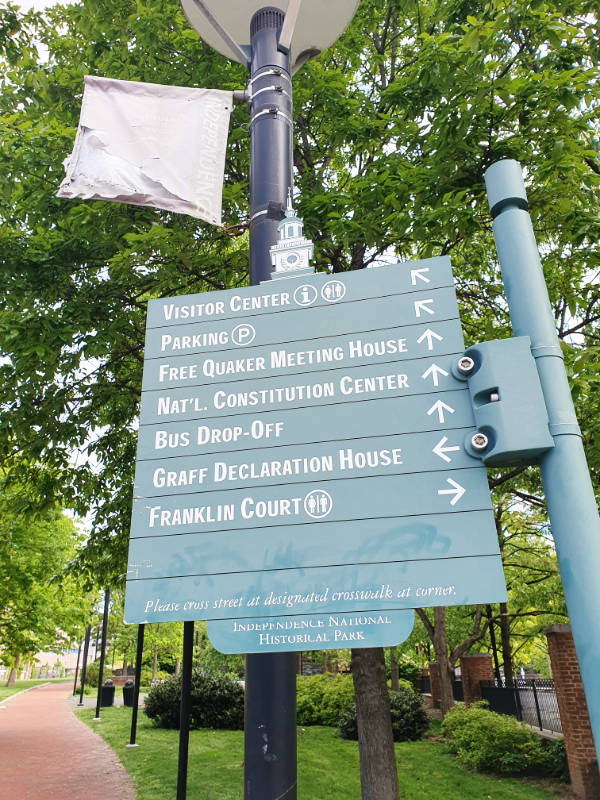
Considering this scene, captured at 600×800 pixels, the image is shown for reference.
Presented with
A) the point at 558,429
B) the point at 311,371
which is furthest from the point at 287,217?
the point at 558,429

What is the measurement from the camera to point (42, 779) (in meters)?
11.4

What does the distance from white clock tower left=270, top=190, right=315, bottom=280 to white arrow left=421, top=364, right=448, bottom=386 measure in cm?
76

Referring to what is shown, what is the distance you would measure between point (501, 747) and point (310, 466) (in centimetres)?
1269

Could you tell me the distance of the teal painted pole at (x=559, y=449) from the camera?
1.70m

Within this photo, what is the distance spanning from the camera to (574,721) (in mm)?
10570

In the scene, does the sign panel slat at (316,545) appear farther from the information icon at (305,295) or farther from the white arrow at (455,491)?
the information icon at (305,295)

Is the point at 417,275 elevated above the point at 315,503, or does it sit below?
above

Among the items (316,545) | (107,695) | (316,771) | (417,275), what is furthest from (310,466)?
(107,695)

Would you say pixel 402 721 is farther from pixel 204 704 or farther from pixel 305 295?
pixel 305 295

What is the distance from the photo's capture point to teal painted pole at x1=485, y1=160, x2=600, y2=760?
1.70 m

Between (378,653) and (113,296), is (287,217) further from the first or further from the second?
(378,653)

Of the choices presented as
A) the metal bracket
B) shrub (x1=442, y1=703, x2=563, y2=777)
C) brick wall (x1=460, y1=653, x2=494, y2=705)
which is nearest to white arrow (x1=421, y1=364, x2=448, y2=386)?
the metal bracket

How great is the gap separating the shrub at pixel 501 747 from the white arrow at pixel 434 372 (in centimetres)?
1246

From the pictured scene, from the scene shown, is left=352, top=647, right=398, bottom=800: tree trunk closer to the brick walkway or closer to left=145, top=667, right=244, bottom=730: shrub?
the brick walkway
